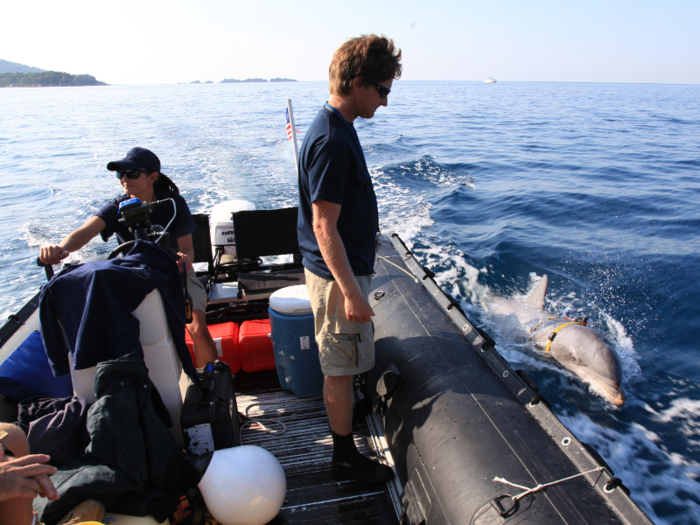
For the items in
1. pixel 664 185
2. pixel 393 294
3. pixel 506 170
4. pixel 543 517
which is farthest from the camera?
pixel 506 170

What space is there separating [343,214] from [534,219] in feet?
23.2

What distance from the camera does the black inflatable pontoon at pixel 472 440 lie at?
1508mm

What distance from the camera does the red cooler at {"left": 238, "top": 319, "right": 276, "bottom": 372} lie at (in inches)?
117

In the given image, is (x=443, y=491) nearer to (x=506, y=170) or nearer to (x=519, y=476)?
(x=519, y=476)

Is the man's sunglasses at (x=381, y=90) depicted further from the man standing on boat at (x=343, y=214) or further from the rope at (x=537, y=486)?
the rope at (x=537, y=486)

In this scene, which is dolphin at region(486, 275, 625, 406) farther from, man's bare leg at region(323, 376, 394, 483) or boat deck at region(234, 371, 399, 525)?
man's bare leg at region(323, 376, 394, 483)

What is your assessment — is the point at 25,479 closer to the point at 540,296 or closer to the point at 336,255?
the point at 336,255

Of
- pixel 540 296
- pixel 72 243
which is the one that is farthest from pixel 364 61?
pixel 540 296

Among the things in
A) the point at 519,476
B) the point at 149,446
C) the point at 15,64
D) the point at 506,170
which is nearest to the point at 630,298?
the point at 519,476

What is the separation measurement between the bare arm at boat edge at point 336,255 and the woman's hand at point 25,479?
3.53 ft

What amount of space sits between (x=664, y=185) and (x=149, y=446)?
37.7 ft

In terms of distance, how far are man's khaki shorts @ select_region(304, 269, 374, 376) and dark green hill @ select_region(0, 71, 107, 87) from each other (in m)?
98.4

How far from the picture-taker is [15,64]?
15125 cm

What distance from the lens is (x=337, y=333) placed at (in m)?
1.88
